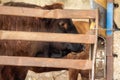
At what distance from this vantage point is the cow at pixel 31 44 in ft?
11.6

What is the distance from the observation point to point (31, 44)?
12.4 feet

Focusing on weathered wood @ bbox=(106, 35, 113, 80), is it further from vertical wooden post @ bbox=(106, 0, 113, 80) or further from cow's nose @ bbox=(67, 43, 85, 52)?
cow's nose @ bbox=(67, 43, 85, 52)

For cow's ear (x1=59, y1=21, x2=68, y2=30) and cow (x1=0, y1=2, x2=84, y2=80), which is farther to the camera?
cow's ear (x1=59, y1=21, x2=68, y2=30)

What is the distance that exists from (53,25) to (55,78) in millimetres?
1945

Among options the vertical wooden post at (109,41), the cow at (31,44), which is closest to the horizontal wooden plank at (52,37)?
the vertical wooden post at (109,41)

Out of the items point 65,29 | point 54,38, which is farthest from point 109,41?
point 65,29

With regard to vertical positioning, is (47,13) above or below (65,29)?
above

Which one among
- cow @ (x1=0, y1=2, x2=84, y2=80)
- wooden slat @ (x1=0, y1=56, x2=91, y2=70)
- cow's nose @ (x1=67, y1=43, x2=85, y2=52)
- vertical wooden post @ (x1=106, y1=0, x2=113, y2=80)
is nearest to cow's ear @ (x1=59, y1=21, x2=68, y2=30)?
cow @ (x1=0, y1=2, x2=84, y2=80)

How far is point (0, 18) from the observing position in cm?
355

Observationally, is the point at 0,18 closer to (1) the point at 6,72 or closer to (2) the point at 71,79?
(1) the point at 6,72

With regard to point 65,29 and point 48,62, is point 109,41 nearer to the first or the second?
point 48,62

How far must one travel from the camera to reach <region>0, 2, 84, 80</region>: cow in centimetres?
354

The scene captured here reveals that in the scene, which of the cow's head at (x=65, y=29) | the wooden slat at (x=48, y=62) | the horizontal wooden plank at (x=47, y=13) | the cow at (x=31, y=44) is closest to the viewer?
the wooden slat at (x=48, y=62)

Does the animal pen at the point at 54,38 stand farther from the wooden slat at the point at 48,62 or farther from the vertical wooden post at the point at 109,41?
the vertical wooden post at the point at 109,41
